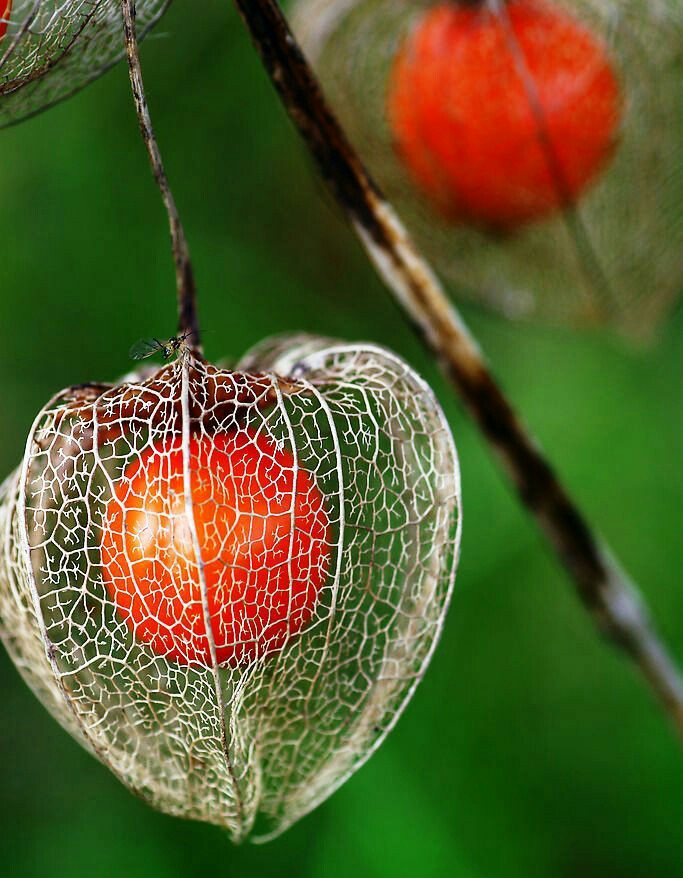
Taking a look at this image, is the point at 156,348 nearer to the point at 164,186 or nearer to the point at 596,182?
the point at 164,186

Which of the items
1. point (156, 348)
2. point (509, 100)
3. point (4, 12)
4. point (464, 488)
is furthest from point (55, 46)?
point (464, 488)

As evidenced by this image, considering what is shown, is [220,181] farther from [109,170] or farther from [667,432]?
[667,432]

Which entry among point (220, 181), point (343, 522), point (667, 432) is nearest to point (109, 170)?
point (220, 181)

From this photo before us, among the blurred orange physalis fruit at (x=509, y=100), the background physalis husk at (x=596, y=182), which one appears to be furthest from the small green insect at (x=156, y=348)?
the background physalis husk at (x=596, y=182)

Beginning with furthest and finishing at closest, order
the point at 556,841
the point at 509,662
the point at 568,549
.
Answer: the point at 509,662
the point at 556,841
the point at 568,549

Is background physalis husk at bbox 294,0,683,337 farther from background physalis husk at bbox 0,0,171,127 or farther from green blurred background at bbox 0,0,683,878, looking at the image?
background physalis husk at bbox 0,0,171,127

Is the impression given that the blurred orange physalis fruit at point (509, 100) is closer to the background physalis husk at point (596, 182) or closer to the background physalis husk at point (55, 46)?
the background physalis husk at point (596, 182)

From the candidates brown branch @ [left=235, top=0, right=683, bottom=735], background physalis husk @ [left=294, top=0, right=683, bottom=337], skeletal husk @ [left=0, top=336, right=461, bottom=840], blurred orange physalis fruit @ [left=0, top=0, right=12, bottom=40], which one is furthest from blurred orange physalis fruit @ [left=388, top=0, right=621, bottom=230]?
blurred orange physalis fruit @ [left=0, top=0, right=12, bottom=40]

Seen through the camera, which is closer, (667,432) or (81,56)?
(81,56)
